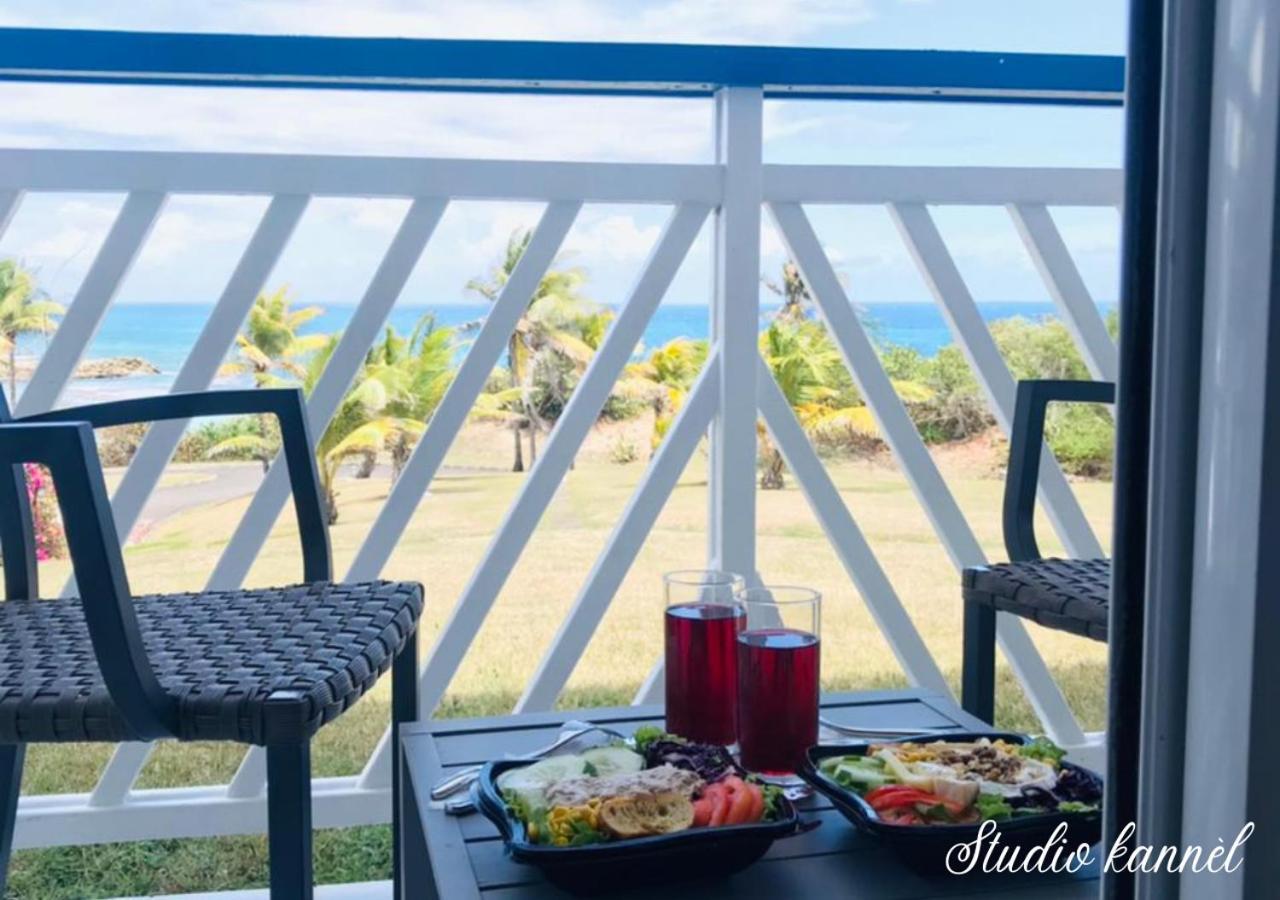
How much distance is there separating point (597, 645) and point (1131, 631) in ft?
13.1

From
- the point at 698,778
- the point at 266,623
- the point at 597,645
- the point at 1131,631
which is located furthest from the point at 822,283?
the point at 597,645

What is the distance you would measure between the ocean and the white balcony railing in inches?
39.8

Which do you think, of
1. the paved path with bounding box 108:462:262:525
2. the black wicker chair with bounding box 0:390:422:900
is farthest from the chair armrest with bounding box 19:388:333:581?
the paved path with bounding box 108:462:262:525

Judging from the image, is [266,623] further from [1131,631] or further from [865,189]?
[865,189]

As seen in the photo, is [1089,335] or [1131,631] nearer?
[1131,631]

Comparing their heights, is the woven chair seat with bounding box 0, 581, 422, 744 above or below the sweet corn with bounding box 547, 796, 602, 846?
above

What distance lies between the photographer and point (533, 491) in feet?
5.78

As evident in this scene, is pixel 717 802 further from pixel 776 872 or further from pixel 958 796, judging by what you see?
pixel 958 796

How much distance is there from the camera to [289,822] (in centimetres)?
92

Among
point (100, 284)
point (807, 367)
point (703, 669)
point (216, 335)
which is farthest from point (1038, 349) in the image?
point (703, 669)

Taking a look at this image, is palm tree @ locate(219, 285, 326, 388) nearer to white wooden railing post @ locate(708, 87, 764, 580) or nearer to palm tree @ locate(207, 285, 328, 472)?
palm tree @ locate(207, 285, 328, 472)

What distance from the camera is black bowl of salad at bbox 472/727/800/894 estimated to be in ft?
2.44

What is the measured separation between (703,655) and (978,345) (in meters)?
1.06

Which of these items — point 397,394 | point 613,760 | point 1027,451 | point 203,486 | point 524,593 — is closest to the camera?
point 613,760
